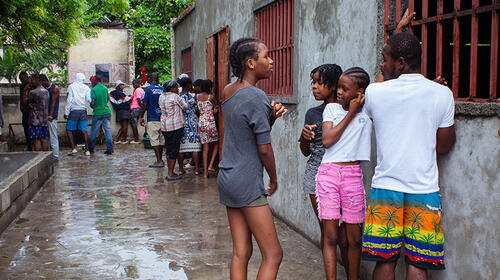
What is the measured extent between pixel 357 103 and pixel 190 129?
6277 millimetres

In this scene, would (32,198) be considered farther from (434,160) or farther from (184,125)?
(434,160)

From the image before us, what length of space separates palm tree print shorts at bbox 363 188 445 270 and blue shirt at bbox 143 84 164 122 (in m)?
7.87

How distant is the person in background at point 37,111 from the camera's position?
10.5 meters

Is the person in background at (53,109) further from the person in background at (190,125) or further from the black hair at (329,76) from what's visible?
the black hair at (329,76)

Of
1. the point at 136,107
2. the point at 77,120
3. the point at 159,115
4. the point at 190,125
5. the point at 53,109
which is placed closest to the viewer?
the point at 190,125

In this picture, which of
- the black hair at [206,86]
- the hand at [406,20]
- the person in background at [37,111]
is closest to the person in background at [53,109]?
the person in background at [37,111]

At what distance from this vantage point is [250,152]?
3.12 m

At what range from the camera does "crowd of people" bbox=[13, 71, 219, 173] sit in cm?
917

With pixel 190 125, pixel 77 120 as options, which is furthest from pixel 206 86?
pixel 77 120

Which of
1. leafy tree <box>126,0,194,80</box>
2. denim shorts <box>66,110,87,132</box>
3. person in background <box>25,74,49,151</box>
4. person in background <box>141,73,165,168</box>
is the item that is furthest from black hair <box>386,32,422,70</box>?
leafy tree <box>126,0,194,80</box>

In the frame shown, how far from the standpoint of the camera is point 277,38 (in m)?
6.51

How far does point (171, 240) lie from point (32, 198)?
10.9 ft

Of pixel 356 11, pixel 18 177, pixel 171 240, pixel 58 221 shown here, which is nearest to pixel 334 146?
pixel 356 11

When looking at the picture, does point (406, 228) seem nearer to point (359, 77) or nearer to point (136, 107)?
point (359, 77)
